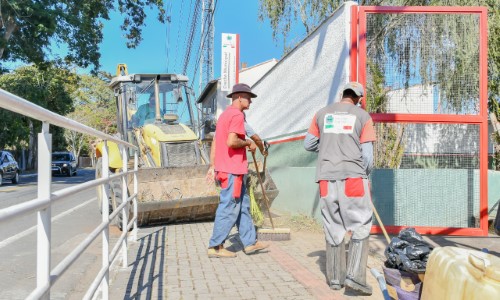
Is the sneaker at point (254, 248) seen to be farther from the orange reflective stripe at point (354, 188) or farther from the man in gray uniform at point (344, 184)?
the orange reflective stripe at point (354, 188)

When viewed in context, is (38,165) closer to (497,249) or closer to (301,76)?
(497,249)

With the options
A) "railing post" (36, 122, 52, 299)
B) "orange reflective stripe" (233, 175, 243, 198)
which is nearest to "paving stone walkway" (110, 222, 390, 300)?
"orange reflective stripe" (233, 175, 243, 198)

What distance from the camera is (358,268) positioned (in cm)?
423

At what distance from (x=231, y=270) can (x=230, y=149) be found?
141 centimetres

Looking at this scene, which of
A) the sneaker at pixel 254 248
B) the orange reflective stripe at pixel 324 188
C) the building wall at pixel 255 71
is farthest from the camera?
the building wall at pixel 255 71

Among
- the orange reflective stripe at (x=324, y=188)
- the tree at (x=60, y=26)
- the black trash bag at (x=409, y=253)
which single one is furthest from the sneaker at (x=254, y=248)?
the tree at (x=60, y=26)

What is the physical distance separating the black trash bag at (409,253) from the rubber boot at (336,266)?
1.15 metres

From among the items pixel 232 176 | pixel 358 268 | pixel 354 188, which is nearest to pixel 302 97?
pixel 232 176

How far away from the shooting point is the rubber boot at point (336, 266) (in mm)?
4391

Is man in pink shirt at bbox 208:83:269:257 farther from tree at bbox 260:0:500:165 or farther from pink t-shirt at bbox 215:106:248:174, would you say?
tree at bbox 260:0:500:165

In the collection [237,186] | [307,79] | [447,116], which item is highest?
[307,79]

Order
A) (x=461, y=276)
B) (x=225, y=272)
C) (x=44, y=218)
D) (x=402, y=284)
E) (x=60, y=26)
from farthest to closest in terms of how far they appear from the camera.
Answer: (x=60, y=26) → (x=225, y=272) → (x=402, y=284) → (x=461, y=276) → (x=44, y=218)

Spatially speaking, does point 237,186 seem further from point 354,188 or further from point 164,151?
point 164,151

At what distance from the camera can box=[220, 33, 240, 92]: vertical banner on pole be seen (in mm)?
14023
